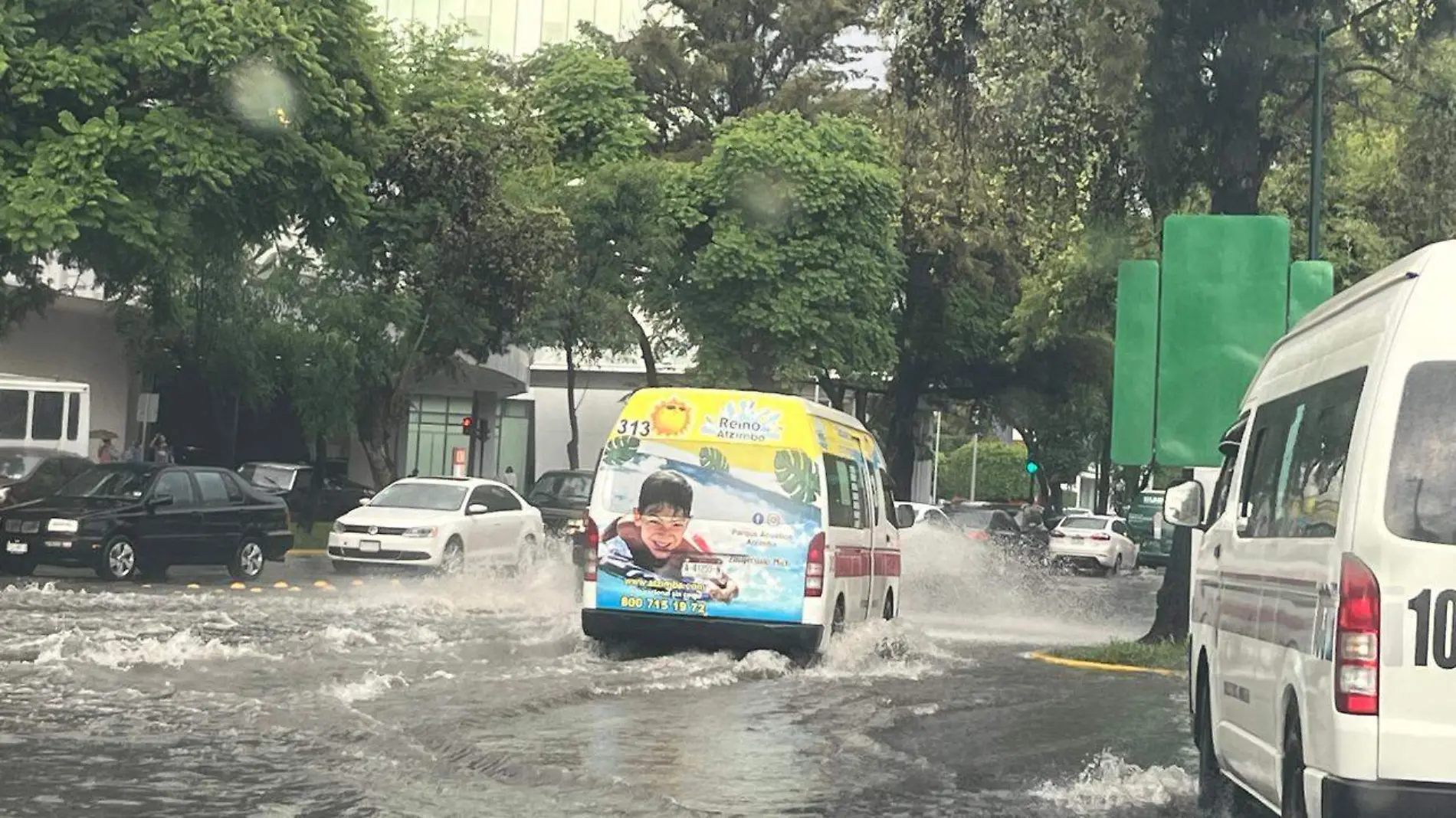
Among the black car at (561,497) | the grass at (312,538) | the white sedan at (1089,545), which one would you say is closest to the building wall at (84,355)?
the grass at (312,538)

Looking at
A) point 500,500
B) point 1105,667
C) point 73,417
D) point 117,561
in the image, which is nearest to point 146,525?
point 117,561

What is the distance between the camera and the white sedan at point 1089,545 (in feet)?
145

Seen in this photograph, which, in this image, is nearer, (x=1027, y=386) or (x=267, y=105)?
(x=267, y=105)

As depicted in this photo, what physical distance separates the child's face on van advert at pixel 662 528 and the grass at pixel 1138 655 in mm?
5112

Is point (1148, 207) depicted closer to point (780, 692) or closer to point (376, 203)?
point (780, 692)

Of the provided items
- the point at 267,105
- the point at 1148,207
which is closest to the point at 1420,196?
the point at 1148,207

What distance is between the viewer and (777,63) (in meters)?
45.7

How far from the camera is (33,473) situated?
2483 cm

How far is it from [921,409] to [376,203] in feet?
101

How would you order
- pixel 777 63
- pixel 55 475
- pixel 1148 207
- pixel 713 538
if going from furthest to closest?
pixel 777 63 < pixel 55 475 < pixel 1148 207 < pixel 713 538

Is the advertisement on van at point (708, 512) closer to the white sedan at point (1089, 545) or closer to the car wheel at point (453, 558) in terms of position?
the car wheel at point (453, 558)

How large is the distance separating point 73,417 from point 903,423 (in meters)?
24.9

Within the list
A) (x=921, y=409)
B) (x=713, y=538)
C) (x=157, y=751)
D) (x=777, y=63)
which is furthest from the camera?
Answer: (x=921, y=409)

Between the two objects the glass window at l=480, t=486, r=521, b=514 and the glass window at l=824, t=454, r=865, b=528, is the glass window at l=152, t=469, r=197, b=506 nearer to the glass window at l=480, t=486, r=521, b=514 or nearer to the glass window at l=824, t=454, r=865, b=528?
the glass window at l=480, t=486, r=521, b=514
